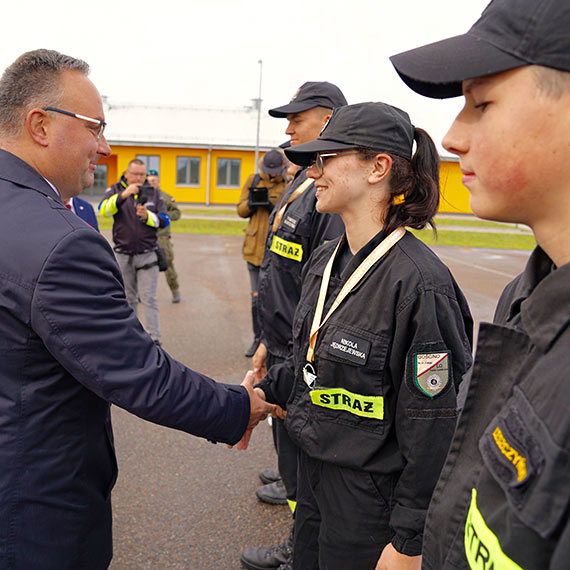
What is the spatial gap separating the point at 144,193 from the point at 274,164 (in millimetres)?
1782

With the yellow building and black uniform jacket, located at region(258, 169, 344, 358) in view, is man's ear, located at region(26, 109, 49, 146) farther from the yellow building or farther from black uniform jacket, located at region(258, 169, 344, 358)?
the yellow building

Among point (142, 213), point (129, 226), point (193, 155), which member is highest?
point (142, 213)

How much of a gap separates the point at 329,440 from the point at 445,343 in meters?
0.59

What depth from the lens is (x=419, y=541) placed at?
184 centimetres

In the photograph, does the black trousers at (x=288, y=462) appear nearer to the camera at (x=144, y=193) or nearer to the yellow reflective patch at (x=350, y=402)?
the yellow reflective patch at (x=350, y=402)

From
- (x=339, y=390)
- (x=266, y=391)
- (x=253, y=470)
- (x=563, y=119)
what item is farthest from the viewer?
(x=253, y=470)

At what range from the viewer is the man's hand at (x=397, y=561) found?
6.02ft

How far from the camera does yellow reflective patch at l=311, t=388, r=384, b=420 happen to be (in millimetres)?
1994

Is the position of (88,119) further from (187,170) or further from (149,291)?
(187,170)

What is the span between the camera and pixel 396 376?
199 centimetres

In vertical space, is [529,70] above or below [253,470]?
above

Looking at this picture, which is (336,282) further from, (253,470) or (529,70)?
(253,470)

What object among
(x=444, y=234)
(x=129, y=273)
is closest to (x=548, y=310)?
(x=129, y=273)

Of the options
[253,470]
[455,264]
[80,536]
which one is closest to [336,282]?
[80,536]
